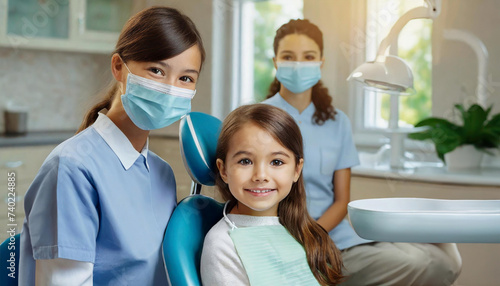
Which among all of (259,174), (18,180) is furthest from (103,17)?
(259,174)

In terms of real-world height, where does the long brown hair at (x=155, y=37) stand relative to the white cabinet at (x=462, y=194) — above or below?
above

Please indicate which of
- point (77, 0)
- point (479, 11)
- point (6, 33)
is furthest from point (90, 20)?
point (479, 11)

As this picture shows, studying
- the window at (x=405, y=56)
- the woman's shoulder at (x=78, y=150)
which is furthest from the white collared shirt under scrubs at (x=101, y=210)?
the window at (x=405, y=56)

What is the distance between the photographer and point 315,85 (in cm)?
125

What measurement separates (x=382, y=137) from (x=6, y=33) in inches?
41.5

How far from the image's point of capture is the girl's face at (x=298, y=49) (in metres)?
1.22

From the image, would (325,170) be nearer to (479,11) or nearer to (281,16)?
(281,16)

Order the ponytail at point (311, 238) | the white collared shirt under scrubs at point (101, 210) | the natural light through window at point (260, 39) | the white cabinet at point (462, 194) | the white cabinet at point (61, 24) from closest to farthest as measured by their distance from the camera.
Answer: the white collared shirt under scrubs at point (101, 210)
the ponytail at point (311, 238)
the white cabinet at point (462, 194)
the natural light through window at point (260, 39)
the white cabinet at point (61, 24)

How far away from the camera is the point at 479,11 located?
1.22 metres

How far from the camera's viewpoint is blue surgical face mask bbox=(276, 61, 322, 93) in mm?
1209

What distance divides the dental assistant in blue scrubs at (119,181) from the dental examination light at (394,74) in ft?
1.19

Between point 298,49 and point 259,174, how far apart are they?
0.41 m

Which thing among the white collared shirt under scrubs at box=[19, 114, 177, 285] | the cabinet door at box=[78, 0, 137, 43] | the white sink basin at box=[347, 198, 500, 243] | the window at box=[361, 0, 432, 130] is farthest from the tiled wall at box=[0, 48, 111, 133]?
the white sink basin at box=[347, 198, 500, 243]

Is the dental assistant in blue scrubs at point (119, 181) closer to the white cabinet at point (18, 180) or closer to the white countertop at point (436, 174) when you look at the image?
the white cabinet at point (18, 180)
